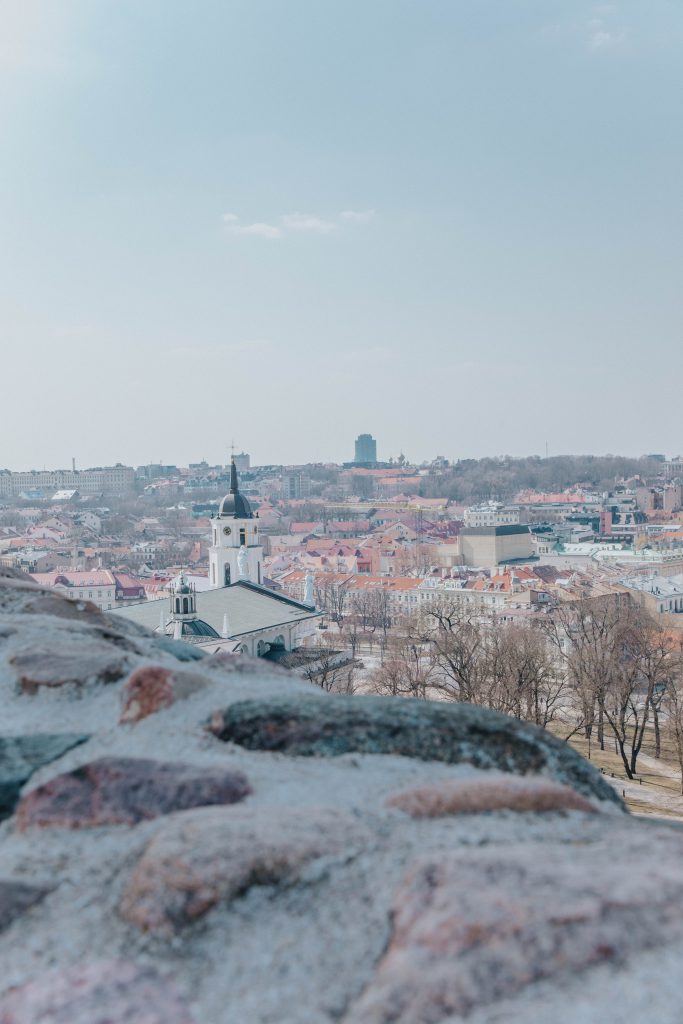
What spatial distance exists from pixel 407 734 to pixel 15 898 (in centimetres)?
69

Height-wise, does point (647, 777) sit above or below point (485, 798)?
below

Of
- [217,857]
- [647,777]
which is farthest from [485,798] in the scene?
[647,777]

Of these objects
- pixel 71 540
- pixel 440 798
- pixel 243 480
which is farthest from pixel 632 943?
pixel 243 480

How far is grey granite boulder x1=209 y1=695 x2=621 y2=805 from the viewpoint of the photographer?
1.65 metres

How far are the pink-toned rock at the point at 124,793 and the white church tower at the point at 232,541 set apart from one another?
28.7 metres

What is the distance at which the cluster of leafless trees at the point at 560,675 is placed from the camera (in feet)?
Result: 62.1

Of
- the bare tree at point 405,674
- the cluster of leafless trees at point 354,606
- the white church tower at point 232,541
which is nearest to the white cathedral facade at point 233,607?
the white church tower at point 232,541

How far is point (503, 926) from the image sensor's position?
112 cm

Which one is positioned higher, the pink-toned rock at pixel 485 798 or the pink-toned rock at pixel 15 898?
the pink-toned rock at pixel 485 798

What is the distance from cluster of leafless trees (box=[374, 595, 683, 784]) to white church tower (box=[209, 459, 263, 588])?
6.64 m

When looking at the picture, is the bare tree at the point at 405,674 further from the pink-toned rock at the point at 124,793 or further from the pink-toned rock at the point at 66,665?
the pink-toned rock at the point at 124,793

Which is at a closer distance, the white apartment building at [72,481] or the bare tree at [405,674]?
the bare tree at [405,674]

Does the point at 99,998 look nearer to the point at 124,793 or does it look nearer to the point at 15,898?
the point at 15,898

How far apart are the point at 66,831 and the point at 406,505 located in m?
111
